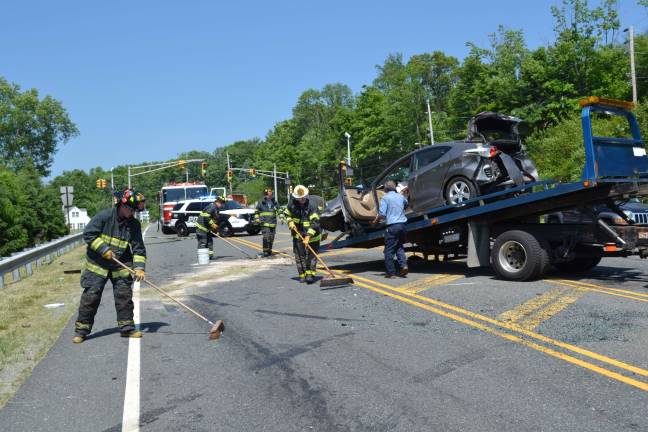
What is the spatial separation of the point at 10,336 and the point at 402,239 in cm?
636

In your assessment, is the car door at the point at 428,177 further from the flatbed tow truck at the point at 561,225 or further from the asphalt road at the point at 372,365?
the asphalt road at the point at 372,365

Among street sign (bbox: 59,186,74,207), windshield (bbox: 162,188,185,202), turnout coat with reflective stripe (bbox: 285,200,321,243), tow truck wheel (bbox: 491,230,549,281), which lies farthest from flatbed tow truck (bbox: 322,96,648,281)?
windshield (bbox: 162,188,185,202)

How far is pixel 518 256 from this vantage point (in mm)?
9828

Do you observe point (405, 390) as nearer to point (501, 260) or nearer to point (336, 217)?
point (501, 260)

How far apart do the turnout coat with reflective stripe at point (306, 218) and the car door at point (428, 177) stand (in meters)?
1.78

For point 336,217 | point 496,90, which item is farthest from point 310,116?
point 336,217

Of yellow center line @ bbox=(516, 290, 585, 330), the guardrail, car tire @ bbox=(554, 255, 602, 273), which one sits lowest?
yellow center line @ bbox=(516, 290, 585, 330)

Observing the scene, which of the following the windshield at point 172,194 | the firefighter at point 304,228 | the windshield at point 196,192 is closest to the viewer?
the firefighter at point 304,228

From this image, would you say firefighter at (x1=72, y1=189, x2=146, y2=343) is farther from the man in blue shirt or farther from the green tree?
the green tree

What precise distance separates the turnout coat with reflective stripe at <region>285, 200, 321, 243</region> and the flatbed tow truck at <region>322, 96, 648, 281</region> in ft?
5.79

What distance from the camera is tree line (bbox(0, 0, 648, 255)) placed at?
4814 cm

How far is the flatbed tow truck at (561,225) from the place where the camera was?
8680 mm

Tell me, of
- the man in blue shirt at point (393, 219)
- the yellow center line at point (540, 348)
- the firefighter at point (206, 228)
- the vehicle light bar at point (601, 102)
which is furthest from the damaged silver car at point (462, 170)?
the firefighter at point (206, 228)

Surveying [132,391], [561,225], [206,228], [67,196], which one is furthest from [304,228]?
[67,196]
